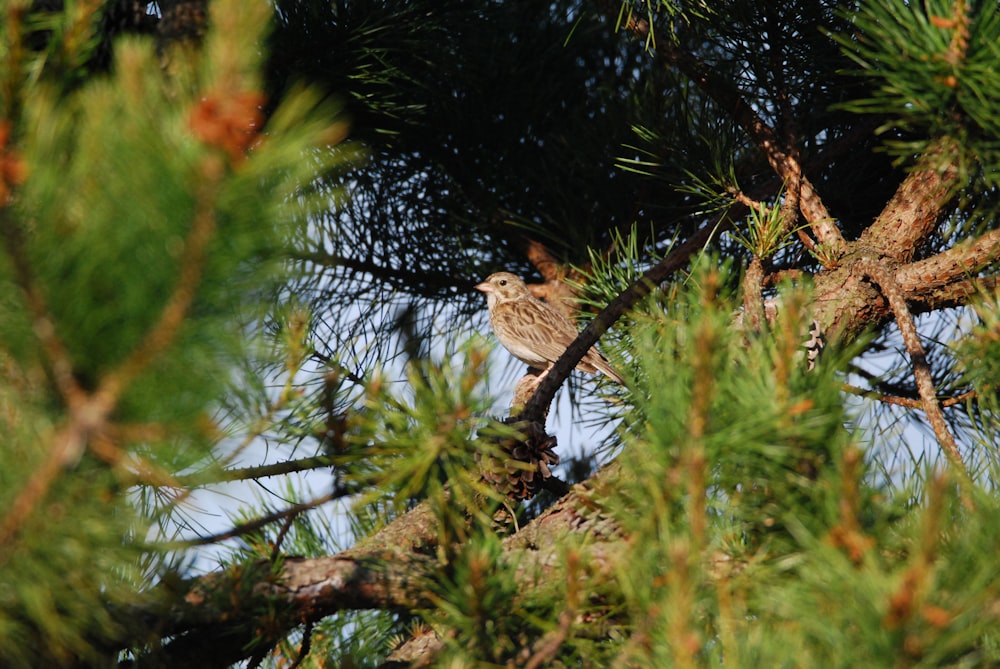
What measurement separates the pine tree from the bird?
1.25m

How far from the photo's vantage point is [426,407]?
1793 millimetres

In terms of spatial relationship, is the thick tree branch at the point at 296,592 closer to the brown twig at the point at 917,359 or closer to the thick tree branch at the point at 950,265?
the brown twig at the point at 917,359

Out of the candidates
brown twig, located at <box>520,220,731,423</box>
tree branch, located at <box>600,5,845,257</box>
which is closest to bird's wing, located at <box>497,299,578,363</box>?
brown twig, located at <box>520,220,731,423</box>

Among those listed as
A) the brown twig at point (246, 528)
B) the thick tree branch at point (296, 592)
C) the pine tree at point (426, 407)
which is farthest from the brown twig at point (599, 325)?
the brown twig at point (246, 528)

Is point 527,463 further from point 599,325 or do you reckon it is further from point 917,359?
point 917,359

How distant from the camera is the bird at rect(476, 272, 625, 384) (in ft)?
14.8

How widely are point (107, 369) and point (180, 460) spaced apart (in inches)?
12.8

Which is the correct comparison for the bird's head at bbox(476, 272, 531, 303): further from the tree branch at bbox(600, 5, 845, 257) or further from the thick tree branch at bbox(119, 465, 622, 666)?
the thick tree branch at bbox(119, 465, 622, 666)

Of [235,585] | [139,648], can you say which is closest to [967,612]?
[235,585]

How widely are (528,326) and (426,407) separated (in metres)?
3.90

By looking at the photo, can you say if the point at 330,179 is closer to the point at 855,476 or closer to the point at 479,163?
the point at 479,163

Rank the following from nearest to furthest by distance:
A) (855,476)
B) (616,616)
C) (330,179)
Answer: (855,476), (616,616), (330,179)

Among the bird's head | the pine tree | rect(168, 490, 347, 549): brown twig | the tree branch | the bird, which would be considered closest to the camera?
the pine tree

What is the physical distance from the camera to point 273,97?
3221 millimetres
